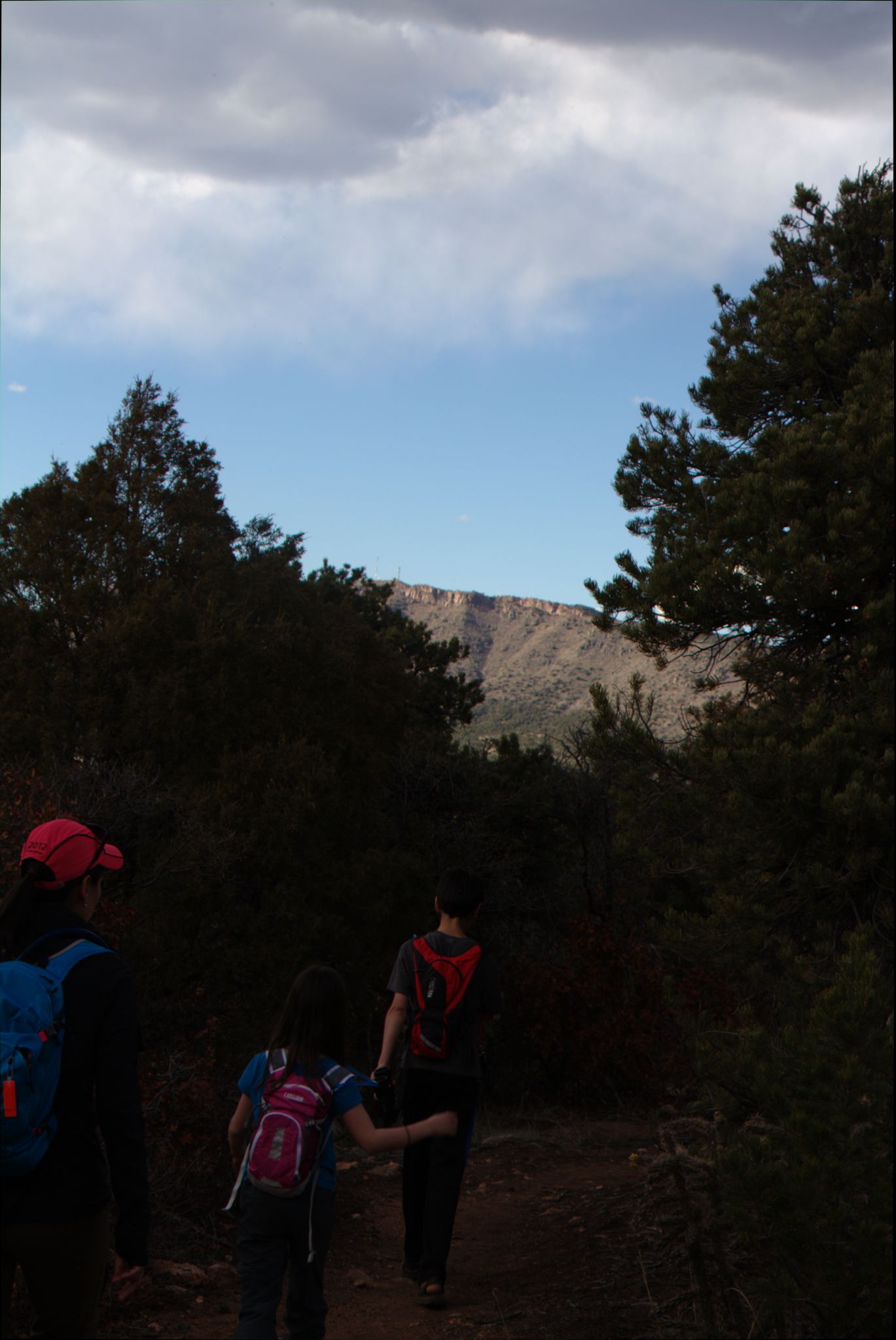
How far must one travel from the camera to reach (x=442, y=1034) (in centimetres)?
486

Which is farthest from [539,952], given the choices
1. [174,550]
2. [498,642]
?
[498,642]

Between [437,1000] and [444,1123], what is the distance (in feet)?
5.51

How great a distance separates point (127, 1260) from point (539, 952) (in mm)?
14715

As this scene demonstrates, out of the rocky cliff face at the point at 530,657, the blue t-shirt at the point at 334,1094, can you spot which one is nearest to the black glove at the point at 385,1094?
the blue t-shirt at the point at 334,1094

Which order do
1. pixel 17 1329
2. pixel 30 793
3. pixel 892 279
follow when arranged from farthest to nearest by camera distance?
pixel 30 793, pixel 892 279, pixel 17 1329

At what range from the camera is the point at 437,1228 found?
194 inches

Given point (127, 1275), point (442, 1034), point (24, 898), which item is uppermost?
point (24, 898)

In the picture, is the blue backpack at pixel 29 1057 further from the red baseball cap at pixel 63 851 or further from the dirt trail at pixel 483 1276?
the dirt trail at pixel 483 1276

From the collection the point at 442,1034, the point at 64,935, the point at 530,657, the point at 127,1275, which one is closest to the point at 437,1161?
the point at 442,1034

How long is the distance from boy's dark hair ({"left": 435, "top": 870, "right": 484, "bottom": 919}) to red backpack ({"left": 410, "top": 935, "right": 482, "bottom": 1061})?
192 mm

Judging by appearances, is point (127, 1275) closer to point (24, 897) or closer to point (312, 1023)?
point (312, 1023)

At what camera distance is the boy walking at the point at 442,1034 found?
16.0 ft

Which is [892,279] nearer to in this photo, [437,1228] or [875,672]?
[875,672]

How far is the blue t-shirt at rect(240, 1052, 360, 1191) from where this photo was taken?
3301 millimetres
